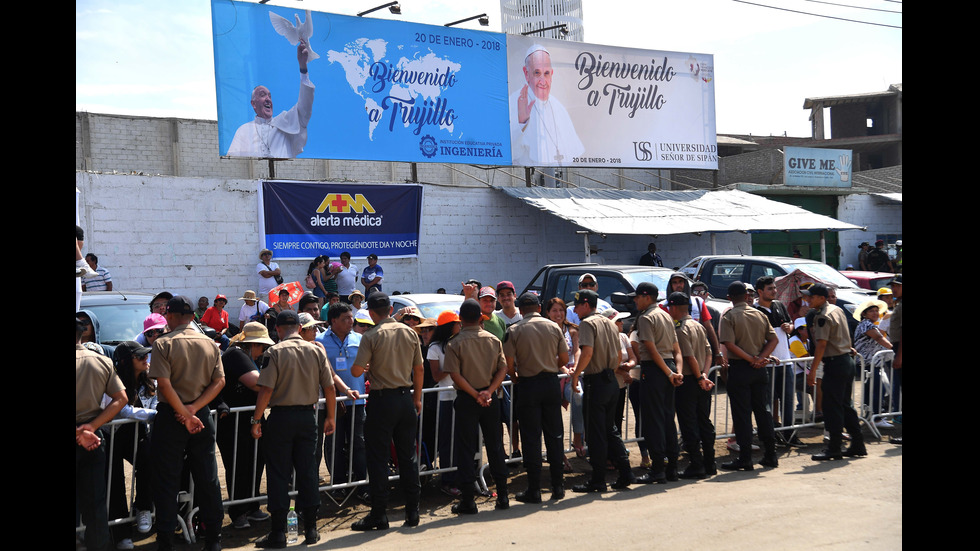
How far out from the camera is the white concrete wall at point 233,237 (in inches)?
603

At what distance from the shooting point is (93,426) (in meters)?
5.67

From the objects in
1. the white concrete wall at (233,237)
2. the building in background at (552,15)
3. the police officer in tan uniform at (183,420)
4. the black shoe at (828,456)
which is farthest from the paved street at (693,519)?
the building in background at (552,15)

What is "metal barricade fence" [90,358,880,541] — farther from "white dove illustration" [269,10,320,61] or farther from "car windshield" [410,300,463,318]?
"white dove illustration" [269,10,320,61]

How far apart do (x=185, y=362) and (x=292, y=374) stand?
2.52 ft

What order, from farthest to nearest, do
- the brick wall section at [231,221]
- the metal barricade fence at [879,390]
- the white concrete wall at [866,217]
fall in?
the white concrete wall at [866,217]
the brick wall section at [231,221]
the metal barricade fence at [879,390]

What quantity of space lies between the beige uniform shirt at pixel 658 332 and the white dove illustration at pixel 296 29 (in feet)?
38.4

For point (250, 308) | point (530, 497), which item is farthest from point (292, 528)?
point (250, 308)

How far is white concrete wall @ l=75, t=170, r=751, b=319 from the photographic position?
1531 cm

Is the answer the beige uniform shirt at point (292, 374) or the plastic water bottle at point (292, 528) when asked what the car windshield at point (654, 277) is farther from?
the plastic water bottle at point (292, 528)

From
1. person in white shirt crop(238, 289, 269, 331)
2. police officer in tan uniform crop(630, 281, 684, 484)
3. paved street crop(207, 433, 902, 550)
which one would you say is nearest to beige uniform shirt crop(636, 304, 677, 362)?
police officer in tan uniform crop(630, 281, 684, 484)

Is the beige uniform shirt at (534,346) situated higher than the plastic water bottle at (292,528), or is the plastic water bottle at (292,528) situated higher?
the beige uniform shirt at (534,346)
